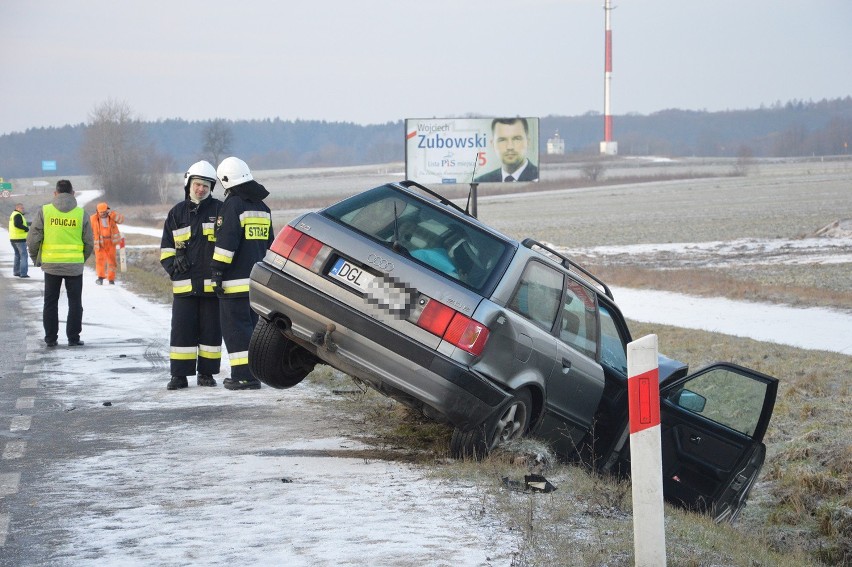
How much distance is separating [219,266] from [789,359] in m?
6.84

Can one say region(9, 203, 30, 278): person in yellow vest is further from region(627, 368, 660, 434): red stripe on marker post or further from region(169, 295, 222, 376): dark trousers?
region(627, 368, 660, 434): red stripe on marker post

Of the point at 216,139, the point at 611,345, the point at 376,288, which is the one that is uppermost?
the point at 216,139

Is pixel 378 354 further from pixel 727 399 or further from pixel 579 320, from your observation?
pixel 727 399

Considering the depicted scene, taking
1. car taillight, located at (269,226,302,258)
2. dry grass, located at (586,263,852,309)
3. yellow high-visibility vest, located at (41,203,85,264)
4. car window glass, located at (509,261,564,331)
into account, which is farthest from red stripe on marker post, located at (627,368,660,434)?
dry grass, located at (586,263,852,309)

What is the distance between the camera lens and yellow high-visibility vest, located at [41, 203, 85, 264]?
12359 millimetres

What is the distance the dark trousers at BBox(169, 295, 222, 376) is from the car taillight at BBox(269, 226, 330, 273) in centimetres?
266

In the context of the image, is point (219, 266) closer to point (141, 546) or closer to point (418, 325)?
point (418, 325)

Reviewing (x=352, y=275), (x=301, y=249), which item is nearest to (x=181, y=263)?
(x=301, y=249)

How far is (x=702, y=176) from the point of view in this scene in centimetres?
10581

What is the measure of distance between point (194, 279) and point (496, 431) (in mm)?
3744

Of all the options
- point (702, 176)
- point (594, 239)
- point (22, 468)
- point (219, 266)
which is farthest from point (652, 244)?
point (702, 176)

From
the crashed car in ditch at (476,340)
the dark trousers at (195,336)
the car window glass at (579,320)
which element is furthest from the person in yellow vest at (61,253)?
the car window glass at (579,320)

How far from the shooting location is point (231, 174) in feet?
29.2

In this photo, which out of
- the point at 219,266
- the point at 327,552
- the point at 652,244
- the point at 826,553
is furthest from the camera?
the point at 652,244
